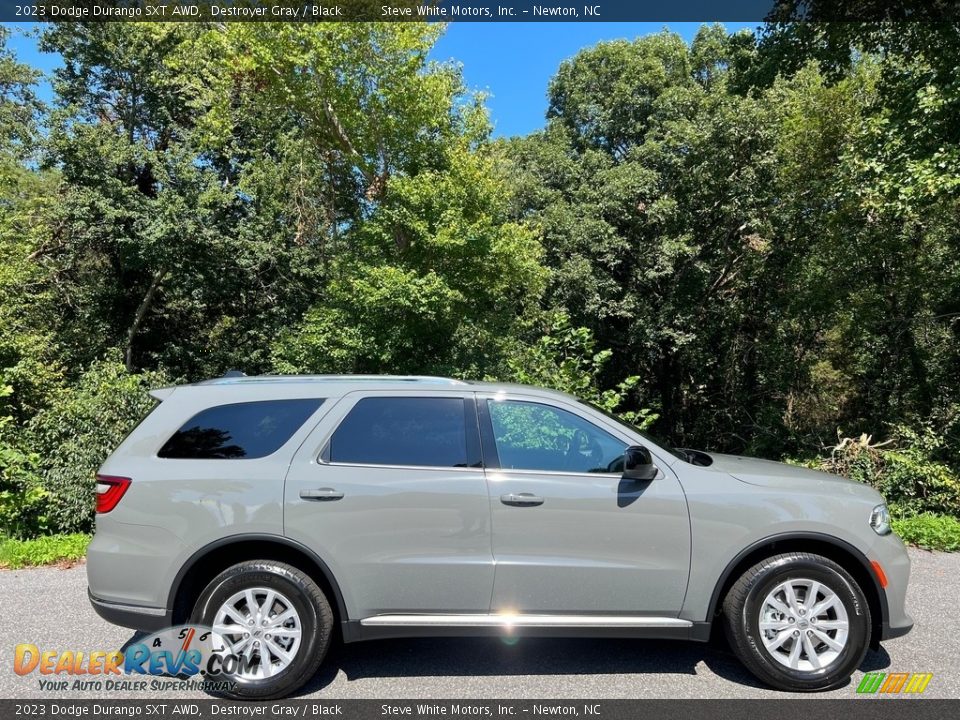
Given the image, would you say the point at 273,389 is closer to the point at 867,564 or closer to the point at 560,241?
the point at 867,564

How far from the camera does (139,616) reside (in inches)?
138

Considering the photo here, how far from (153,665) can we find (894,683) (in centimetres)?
420

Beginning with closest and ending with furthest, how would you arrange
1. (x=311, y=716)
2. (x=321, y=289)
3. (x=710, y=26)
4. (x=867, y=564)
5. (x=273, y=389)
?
(x=311, y=716) < (x=867, y=564) < (x=273, y=389) < (x=321, y=289) < (x=710, y=26)

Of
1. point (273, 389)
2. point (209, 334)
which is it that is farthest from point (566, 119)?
point (273, 389)

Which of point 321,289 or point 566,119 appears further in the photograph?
point 566,119

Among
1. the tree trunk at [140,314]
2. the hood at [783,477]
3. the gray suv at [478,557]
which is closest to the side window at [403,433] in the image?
the gray suv at [478,557]

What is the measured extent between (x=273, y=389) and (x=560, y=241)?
14.4 meters

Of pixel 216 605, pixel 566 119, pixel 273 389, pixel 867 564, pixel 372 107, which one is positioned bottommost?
pixel 216 605

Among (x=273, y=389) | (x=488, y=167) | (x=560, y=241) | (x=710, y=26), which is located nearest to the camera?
(x=273, y=389)

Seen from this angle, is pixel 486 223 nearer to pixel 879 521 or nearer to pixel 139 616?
pixel 879 521

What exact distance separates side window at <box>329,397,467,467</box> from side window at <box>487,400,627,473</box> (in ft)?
0.79

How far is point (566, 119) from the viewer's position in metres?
20.4

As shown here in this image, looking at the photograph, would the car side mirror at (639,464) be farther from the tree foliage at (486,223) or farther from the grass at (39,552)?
the grass at (39,552)

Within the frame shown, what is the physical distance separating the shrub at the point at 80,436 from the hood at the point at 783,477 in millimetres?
6671
